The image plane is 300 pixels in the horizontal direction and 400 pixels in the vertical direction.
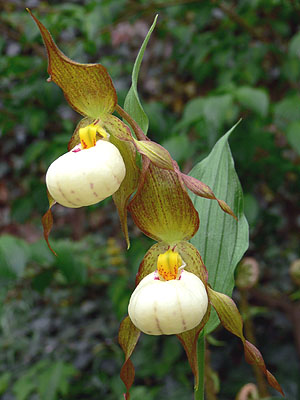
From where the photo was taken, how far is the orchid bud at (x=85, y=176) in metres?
0.57

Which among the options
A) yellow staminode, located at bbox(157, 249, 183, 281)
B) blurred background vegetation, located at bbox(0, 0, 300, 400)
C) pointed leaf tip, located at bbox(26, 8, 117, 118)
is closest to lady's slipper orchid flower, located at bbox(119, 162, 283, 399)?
yellow staminode, located at bbox(157, 249, 183, 281)

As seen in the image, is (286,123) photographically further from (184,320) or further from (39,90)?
(184,320)

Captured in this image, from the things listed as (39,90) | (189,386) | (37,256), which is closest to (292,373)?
(189,386)

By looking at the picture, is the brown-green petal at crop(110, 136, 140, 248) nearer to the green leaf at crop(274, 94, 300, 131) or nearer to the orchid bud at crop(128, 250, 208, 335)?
the orchid bud at crop(128, 250, 208, 335)

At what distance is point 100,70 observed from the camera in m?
0.60

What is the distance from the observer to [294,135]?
1.19m

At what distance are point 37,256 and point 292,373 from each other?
3.46 ft

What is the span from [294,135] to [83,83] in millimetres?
741

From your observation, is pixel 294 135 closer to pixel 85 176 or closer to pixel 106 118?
pixel 106 118

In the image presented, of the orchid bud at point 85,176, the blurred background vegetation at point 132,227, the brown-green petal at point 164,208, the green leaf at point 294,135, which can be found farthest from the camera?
the blurred background vegetation at point 132,227

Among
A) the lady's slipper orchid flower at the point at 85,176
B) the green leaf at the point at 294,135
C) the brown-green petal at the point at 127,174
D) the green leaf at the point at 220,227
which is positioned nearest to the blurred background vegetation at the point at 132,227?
the green leaf at the point at 294,135

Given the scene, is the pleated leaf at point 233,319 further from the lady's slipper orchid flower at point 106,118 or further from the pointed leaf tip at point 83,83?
the pointed leaf tip at point 83,83

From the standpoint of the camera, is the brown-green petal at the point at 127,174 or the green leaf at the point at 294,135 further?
the green leaf at the point at 294,135

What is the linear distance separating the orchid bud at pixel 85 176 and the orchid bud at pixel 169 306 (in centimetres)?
15
